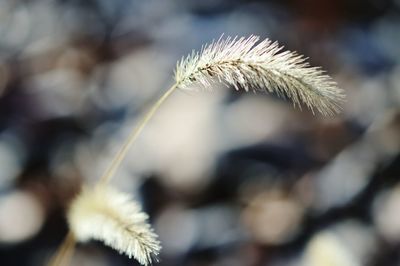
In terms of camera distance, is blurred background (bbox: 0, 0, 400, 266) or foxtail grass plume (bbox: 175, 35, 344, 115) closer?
foxtail grass plume (bbox: 175, 35, 344, 115)

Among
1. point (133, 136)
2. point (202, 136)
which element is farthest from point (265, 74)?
point (202, 136)

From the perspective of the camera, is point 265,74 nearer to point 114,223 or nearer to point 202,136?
point 114,223

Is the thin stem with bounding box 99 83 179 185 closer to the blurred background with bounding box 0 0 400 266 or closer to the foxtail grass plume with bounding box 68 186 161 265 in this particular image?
A: the foxtail grass plume with bounding box 68 186 161 265

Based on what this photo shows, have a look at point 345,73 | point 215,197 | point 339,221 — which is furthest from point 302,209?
point 345,73

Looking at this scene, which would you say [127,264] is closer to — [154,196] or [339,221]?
[154,196]

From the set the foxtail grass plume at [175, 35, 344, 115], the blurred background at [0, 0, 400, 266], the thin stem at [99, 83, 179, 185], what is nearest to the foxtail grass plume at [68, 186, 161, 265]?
the thin stem at [99, 83, 179, 185]

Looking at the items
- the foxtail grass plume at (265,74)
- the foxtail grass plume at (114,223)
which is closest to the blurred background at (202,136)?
the foxtail grass plume at (114,223)
